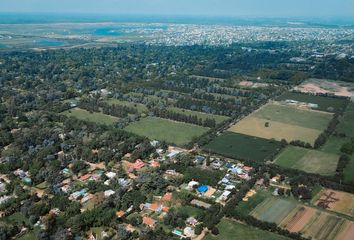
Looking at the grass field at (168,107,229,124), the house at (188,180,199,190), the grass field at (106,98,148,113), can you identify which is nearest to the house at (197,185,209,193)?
the house at (188,180,199,190)

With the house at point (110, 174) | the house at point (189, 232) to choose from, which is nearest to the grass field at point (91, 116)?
the house at point (110, 174)

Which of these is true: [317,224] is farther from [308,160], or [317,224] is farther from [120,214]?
[120,214]

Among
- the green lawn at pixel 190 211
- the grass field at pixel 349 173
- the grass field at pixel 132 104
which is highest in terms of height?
the grass field at pixel 349 173

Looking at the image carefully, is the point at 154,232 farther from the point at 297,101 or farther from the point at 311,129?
the point at 297,101

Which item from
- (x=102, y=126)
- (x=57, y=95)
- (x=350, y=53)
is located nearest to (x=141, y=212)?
(x=102, y=126)

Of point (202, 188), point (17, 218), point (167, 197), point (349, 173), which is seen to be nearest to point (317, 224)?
point (202, 188)

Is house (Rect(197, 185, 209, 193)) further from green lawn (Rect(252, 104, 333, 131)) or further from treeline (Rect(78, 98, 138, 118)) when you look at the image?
treeline (Rect(78, 98, 138, 118))

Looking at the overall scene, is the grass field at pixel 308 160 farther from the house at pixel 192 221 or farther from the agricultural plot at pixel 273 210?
the house at pixel 192 221
